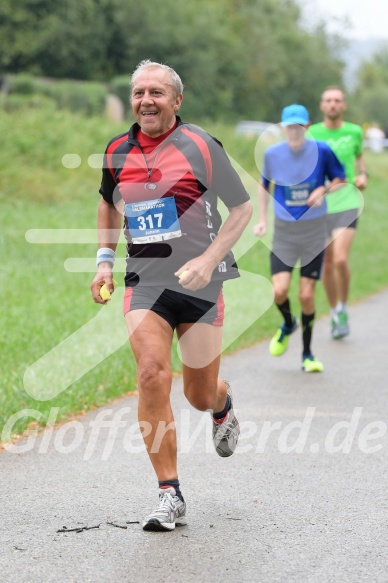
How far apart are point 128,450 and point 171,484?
1.62m

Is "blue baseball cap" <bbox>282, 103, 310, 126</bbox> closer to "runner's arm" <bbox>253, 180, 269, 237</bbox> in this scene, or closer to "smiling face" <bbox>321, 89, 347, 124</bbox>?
"runner's arm" <bbox>253, 180, 269, 237</bbox>

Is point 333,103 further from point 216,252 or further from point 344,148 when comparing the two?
point 216,252

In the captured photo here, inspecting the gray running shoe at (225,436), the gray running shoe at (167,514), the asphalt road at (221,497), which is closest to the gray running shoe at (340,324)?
the asphalt road at (221,497)

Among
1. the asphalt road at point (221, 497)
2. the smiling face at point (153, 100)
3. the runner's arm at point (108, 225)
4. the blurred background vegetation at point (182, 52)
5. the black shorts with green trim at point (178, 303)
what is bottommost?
the asphalt road at point (221, 497)

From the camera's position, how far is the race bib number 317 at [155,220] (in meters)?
5.45

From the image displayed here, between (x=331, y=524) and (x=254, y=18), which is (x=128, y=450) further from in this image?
(x=254, y=18)

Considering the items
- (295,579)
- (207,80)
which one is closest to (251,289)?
(295,579)

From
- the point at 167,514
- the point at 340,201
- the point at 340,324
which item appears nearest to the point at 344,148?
the point at 340,201

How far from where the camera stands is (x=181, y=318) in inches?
223

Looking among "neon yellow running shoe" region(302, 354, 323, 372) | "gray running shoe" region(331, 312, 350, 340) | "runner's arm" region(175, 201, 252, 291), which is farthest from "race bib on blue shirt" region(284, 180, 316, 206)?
"runner's arm" region(175, 201, 252, 291)

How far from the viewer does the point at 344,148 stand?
11797 millimetres

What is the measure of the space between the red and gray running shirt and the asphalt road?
1.13 m

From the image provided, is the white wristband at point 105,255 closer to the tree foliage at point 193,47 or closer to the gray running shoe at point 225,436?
the gray running shoe at point 225,436

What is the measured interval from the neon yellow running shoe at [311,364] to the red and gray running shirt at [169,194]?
443cm
